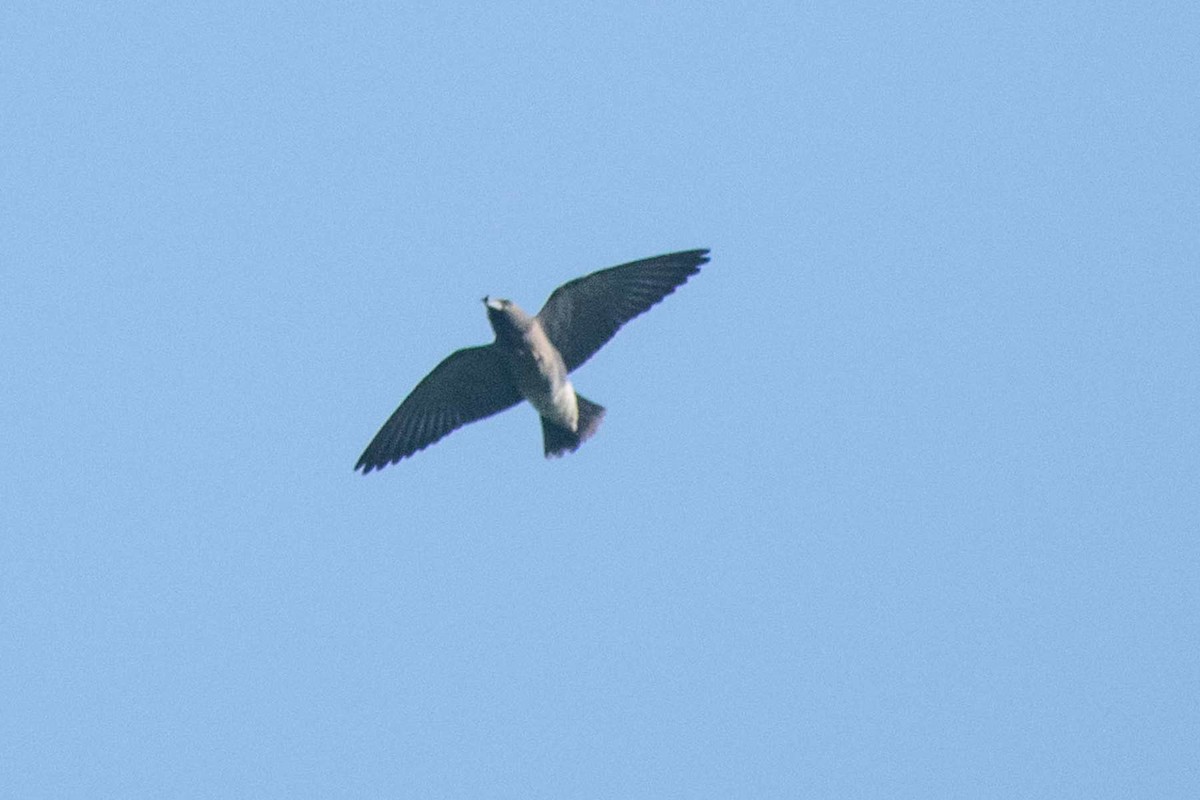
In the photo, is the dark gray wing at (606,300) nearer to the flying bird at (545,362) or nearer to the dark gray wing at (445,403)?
the flying bird at (545,362)

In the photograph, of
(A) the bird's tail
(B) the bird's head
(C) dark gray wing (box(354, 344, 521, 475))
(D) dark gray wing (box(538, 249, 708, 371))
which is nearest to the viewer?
(B) the bird's head

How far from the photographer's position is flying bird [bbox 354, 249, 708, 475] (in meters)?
14.2

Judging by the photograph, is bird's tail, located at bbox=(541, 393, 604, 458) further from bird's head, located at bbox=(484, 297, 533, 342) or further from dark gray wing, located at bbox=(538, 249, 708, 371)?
bird's head, located at bbox=(484, 297, 533, 342)

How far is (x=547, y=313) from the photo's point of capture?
47.4ft

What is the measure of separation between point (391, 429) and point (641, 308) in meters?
2.34

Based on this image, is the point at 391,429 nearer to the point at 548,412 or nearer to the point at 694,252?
the point at 548,412

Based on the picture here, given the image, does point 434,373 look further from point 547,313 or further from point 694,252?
point 694,252

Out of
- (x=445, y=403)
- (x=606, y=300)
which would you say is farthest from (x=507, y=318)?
(x=445, y=403)

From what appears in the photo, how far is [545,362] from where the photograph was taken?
14.2 m

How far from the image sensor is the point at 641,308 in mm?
14562

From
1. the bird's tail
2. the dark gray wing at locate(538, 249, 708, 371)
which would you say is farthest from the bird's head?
the bird's tail

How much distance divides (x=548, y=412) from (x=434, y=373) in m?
0.95

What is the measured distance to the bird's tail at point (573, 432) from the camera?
15016mm

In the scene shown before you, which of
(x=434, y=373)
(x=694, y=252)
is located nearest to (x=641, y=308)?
(x=694, y=252)
